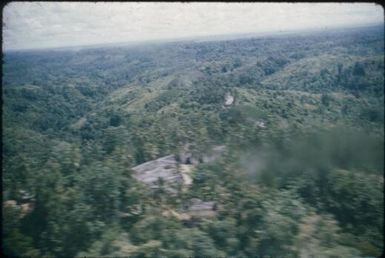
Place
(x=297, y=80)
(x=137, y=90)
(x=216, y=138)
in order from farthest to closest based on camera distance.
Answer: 1. (x=137, y=90)
2. (x=297, y=80)
3. (x=216, y=138)

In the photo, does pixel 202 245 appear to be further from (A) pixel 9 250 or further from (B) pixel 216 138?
(B) pixel 216 138

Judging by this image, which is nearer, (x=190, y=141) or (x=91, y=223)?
(x=91, y=223)

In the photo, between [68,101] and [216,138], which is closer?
[216,138]

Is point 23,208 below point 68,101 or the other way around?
the other way around

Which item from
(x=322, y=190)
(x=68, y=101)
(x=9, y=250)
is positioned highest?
(x=9, y=250)

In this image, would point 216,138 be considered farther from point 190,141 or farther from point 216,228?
point 216,228

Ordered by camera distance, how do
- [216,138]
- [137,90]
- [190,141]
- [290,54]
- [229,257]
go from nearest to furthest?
[229,257], [216,138], [190,141], [137,90], [290,54]

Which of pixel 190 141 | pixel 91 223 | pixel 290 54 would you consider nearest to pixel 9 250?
pixel 91 223

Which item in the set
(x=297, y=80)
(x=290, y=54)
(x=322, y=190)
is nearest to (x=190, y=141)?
(x=322, y=190)

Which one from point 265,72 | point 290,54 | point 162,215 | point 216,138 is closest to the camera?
point 162,215
